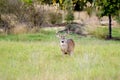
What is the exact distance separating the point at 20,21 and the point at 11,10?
3.94 ft

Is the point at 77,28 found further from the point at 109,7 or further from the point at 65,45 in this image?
the point at 65,45

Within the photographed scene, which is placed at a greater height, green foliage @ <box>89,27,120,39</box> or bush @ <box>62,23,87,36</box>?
bush @ <box>62,23,87,36</box>

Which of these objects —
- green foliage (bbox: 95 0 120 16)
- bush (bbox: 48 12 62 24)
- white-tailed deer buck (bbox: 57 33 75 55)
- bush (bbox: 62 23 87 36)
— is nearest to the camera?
white-tailed deer buck (bbox: 57 33 75 55)

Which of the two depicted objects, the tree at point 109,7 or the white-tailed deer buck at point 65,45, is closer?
the white-tailed deer buck at point 65,45

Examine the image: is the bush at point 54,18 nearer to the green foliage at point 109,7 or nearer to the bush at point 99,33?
the bush at point 99,33

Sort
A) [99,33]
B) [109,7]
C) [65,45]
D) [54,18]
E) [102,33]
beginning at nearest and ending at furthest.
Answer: [65,45], [109,7], [99,33], [102,33], [54,18]

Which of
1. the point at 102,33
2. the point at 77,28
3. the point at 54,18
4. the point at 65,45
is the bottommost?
the point at 102,33

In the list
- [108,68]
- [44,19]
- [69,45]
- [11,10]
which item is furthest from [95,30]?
[108,68]

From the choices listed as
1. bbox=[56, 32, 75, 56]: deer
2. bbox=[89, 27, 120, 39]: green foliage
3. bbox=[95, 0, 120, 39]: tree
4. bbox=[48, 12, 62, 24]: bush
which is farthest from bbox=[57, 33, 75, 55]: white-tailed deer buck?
bbox=[48, 12, 62, 24]: bush

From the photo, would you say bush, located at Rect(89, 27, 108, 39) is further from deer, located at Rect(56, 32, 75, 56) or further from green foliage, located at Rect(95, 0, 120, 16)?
deer, located at Rect(56, 32, 75, 56)

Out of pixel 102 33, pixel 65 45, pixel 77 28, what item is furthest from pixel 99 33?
pixel 65 45

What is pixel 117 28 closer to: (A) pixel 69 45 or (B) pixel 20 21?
(B) pixel 20 21

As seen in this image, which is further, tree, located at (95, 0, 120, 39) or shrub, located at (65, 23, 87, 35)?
shrub, located at (65, 23, 87, 35)

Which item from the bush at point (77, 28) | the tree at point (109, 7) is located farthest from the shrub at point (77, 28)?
the tree at point (109, 7)
